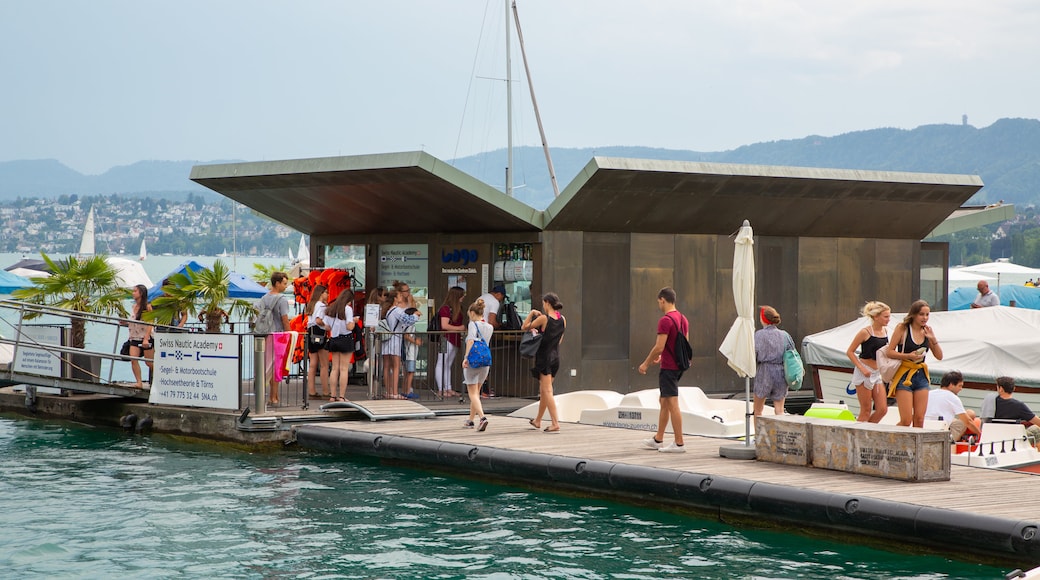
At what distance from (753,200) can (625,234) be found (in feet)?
7.60

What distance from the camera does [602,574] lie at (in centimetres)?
1029

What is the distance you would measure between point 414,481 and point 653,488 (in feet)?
10.9

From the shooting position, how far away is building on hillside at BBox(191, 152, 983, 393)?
18562 millimetres

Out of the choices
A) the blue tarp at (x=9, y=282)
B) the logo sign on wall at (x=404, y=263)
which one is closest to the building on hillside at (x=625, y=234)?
the logo sign on wall at (x=404, y=263)

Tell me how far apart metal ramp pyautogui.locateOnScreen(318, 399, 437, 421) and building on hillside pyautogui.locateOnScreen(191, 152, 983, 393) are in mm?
2554

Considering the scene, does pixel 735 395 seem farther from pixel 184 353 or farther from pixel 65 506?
pixel 65 506

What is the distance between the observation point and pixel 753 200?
19938mm

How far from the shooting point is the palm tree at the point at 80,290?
2027 cm

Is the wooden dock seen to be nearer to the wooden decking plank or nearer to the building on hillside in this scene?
the wooden decking plank

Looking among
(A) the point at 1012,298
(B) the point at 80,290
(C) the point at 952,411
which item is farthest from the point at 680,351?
(A) the point at 1012,298

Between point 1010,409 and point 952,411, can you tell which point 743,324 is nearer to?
point 952,411

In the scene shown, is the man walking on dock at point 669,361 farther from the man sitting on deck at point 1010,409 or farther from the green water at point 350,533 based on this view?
the man sitting on deck at point 1010,409

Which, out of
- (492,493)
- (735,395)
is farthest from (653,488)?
(735,395)

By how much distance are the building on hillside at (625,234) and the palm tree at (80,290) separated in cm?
236
